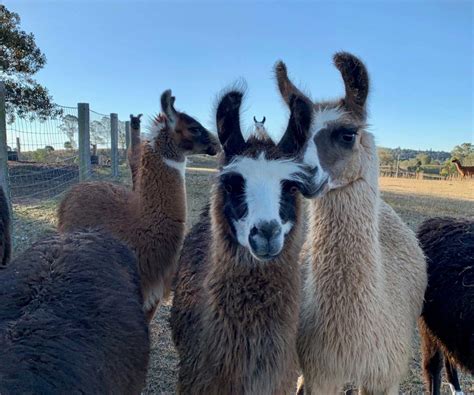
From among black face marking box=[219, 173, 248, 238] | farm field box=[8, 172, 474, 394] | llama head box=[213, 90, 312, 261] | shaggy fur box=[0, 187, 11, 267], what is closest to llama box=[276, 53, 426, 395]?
llama head box=[213, 90, 312, 261]

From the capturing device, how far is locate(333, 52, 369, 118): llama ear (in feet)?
9.89

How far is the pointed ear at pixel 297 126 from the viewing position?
8.34 feet

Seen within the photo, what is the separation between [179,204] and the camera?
429 cm

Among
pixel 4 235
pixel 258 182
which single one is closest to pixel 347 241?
pixel 258 182

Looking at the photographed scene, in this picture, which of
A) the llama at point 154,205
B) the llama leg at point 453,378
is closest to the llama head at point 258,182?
the llama at point 154,205

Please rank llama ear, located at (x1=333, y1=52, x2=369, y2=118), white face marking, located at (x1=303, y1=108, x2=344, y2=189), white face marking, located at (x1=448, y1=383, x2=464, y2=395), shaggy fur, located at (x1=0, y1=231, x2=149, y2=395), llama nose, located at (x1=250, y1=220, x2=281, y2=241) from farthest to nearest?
white face marking, located at (x1=448, y1=383, x2=464, y2=395)
llama ear, located at (x1=333, y1=52, x2=369, y2=118)
white face marking, located at (x1=303, y1=108, x2=344, y2=189)
llama nose, located at (x1=250, y1=220, x2=281, y2=241)
shaggy fur, located at (x1=0, y1=231, x2=149, y2=395)

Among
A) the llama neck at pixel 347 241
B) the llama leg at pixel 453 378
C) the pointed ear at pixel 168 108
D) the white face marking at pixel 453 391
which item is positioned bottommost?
the white face marking at pixel 453 391

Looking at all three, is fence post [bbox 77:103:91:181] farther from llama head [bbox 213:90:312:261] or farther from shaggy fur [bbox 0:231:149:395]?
llama head [bbox 213:90:312:261]

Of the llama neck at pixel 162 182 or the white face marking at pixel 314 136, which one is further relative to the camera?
the llama neck at pixel 162 182

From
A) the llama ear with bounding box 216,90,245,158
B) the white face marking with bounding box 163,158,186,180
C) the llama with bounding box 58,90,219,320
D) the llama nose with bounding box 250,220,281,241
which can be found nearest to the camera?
the llama nose with bounding box 250,220,281,241

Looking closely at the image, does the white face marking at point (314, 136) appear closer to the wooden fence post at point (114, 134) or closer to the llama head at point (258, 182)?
the llama head at point (258, 182)

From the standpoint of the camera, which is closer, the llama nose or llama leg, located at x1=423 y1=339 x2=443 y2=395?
the llama nose

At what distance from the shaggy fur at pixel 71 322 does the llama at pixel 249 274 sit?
44 centimetres

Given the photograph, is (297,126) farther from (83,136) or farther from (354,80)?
(83,136)
